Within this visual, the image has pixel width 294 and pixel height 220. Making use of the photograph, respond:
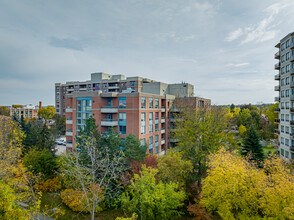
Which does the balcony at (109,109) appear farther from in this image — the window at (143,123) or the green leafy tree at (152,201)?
the green leafy tree at (152,201)

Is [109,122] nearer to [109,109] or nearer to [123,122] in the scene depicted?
[109,109]

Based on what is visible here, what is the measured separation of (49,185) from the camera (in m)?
24.9

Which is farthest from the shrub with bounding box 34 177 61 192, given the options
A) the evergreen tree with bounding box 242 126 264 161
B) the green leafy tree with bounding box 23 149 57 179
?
the evergreen tree with bounding box 242 126 264 161

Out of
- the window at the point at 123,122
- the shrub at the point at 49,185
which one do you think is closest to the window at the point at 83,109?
the window at the point at 123,122

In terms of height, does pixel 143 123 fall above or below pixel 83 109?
below

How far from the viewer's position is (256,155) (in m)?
31.0

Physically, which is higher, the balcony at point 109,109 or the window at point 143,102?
the window at point 143,102

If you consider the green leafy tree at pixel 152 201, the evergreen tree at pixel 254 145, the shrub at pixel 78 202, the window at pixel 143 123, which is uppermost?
the window at pixel 143 123

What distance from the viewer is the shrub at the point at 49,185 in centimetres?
2473

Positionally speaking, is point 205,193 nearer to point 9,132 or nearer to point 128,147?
point 128,147

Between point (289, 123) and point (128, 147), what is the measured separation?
28.9 meters

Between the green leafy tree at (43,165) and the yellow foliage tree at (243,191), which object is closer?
the yellow foliage tree at (243,191)

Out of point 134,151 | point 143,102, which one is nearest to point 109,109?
point 143,102

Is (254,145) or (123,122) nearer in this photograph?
(254,145)
